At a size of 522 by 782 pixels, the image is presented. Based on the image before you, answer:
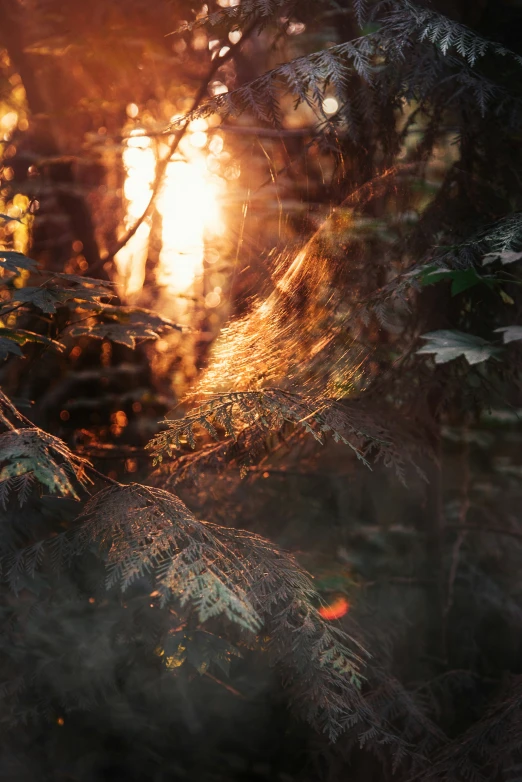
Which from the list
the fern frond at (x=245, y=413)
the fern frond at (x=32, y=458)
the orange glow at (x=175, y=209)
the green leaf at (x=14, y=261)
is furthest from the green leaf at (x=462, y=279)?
the orange glow at (x=175, y=209)

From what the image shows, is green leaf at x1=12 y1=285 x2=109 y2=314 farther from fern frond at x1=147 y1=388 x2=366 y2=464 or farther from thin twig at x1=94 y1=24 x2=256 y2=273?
thin twig at x1=94 y1=24 x2=256 y2=273

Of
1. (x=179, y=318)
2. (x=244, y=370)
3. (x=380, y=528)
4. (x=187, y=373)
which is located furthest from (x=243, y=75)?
Result: (x=380, y=528)

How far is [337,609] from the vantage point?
5.88ft

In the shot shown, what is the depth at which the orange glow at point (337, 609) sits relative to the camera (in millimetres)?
1752

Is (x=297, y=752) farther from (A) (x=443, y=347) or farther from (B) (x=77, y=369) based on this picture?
(B) (x=77, y=369)

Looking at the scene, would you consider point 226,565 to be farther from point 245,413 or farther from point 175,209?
point 175,209

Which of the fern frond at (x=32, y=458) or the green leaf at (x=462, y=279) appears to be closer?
the fern frond at (x=32, y=458)

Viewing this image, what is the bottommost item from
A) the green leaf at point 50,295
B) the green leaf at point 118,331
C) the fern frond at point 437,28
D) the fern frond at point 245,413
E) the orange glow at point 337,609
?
the orange glow at point 337,609

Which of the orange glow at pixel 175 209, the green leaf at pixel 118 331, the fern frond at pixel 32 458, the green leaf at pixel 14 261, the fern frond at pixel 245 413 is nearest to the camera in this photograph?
the fern frond at pixel 32 458

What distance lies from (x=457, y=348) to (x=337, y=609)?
3.26 feet

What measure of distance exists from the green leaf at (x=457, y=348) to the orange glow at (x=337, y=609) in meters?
0.93

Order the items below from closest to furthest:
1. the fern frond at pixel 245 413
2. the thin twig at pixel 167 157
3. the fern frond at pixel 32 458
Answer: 1. the fern frond at pixel 32 458
2. the fern frond at pixel 245 413
3. the thin twig at pixel 167 157

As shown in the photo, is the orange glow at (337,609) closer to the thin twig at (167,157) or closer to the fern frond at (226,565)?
the fern frond at (226,565)

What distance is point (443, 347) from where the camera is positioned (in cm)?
113
